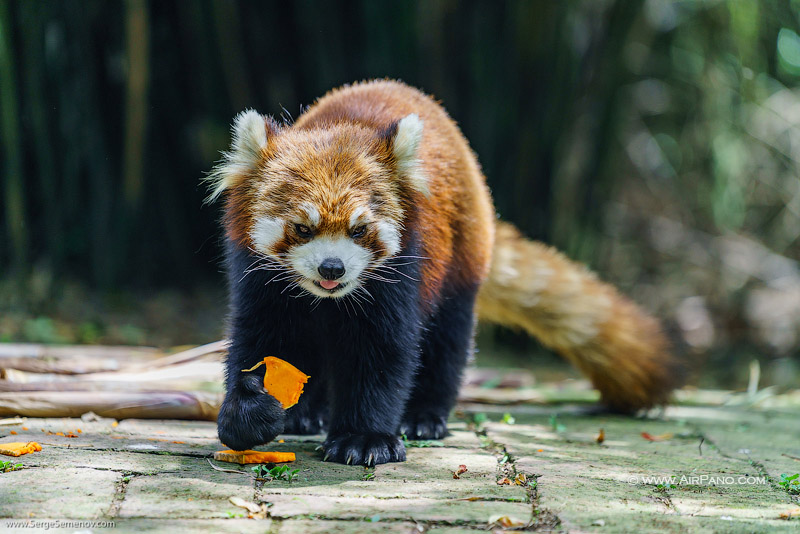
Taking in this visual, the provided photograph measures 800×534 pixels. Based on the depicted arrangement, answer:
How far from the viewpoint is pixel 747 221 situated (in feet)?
30.5

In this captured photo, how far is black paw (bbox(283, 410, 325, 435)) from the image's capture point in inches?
161

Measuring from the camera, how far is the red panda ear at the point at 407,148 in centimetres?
354

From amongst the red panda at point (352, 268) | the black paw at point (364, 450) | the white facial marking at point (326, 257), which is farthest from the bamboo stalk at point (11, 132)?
the black paw at point (364, 450)

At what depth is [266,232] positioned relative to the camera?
11.2 ft

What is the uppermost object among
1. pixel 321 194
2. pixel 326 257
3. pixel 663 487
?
pixel 321 194

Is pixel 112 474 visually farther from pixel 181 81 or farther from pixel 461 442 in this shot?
pixel 181 81

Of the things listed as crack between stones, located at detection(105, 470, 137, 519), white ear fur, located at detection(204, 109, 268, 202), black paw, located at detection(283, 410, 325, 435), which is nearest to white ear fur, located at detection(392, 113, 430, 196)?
white ear fur, located at detection(204, 109, 268, 202)

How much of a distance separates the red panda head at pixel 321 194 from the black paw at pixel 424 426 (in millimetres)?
995

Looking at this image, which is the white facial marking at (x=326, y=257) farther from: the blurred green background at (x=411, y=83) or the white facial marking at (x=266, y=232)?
the blurred green background at (x=411, y=83)

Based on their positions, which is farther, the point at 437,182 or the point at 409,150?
the point at 437,182

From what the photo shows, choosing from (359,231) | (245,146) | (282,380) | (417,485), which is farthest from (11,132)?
(417,485)

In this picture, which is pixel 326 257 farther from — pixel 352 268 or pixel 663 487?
pixel 663 487

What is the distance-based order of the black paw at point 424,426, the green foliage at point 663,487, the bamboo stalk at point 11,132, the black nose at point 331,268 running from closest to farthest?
the green foliage at point 663,487, the black nose at point 331,268, the black paw at point 424,426, the bamboo stalk at point 11,132

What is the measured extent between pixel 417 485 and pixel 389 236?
103 centimetres
